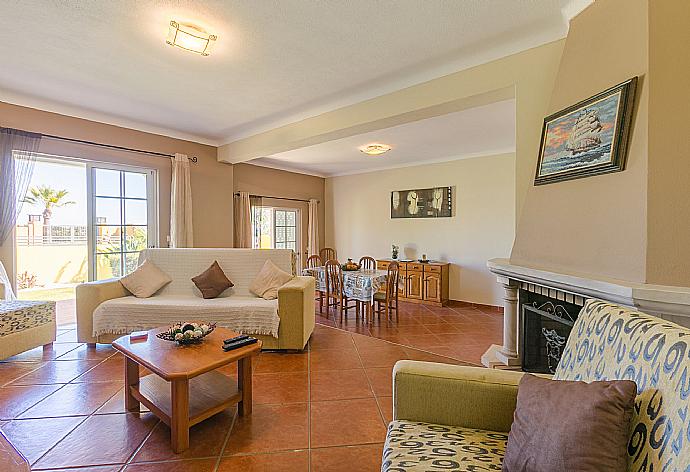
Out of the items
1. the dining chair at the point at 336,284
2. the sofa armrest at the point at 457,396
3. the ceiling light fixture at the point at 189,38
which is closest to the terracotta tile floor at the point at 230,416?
A: the sofa armrest at the point at 457,396

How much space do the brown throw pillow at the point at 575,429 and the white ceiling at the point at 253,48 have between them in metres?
2.17

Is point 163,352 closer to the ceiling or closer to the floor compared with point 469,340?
closer to the ceiling

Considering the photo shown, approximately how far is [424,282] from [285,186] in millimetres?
3330

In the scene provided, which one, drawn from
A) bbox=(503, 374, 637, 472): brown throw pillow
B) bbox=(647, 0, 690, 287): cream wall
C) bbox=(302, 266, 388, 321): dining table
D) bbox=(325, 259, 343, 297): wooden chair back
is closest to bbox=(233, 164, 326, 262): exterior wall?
bbox=(325, 259, 343, 297): wooden chair back

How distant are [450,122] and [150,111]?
351 centimetres

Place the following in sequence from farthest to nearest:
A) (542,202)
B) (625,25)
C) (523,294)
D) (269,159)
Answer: (269,159) < (523,294) < (542,202) < (625,25)

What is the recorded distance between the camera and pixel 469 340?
4.08m

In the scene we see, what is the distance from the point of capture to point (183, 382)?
1.86m

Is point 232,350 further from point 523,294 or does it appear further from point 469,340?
point 469,340

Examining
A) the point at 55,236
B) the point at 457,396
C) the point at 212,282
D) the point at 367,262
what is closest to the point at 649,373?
the point at 457,396

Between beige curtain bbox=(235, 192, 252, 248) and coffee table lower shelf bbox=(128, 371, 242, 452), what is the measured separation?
3609 millimetres

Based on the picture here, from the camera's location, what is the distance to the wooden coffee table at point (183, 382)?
187 cm

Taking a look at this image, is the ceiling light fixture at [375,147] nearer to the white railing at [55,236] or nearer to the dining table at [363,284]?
the dining table at [363,284]

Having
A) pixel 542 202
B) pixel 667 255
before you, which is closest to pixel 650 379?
pixel 667 255
